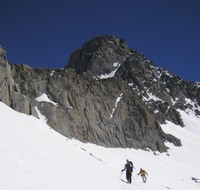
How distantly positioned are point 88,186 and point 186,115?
106 m

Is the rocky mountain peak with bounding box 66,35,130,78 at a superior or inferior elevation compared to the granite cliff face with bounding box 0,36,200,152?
superior

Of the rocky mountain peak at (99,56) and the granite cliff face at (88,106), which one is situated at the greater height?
the rocky mountain peak at (99,56)

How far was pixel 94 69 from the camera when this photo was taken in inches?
5015

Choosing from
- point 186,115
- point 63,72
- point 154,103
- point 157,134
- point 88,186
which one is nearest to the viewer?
point 88,186

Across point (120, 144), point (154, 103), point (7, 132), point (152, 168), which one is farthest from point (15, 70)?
point (154, 103)

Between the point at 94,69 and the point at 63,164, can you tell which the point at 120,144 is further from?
the point at 94,69

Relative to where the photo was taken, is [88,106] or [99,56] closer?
[88,106]

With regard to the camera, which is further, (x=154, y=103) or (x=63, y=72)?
(x=154, y=103)

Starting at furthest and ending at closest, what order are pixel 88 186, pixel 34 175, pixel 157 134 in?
pixel 157 134 < pixel 88 186 < pixel 34 175

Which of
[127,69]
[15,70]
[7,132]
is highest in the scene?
[127,69]

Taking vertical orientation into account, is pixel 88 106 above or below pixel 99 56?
below

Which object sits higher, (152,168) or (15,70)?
(15,70)

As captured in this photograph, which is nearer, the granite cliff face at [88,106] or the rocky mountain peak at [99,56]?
the granite cliff face at [88,106]

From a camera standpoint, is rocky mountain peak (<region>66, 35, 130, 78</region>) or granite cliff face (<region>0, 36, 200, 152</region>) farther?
rocky mountain peak (<region>66, 35, 130, 78</region>)
